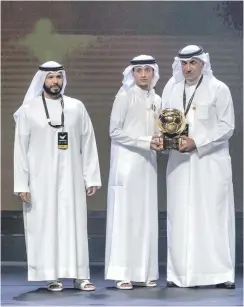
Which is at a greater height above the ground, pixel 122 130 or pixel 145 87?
pixel 145 87

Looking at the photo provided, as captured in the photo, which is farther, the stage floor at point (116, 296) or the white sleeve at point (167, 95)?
the white sleeve at point (167, 95)

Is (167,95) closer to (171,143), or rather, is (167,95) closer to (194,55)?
(194,55)

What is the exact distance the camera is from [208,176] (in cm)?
784

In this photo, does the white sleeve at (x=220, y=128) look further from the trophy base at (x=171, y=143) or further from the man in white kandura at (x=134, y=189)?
the man in white kandura at (x=134, y=189)

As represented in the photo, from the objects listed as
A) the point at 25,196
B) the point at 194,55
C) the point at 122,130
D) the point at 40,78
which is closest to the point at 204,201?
the point at 122,130

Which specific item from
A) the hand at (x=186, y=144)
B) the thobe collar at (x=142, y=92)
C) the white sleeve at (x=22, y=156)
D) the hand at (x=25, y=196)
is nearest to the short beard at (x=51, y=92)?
the white sleeve at (x=22, y=156)

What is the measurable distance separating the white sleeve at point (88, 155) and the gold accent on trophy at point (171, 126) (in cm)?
52

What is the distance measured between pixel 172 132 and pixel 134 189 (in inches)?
21.4

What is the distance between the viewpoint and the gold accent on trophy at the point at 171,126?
7629mm

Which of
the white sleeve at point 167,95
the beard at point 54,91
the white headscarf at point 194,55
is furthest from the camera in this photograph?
the white sleeve at point 167,95

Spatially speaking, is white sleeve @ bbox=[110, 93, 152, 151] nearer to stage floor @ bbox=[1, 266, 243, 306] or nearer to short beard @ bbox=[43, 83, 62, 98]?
short beard @ bbox=[43, 83, 62, 98]

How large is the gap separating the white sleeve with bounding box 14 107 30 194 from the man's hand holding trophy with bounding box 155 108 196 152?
955 millimetres

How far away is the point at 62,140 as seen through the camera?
770 cm

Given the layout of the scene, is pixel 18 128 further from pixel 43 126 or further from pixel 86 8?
pixel 86 8
